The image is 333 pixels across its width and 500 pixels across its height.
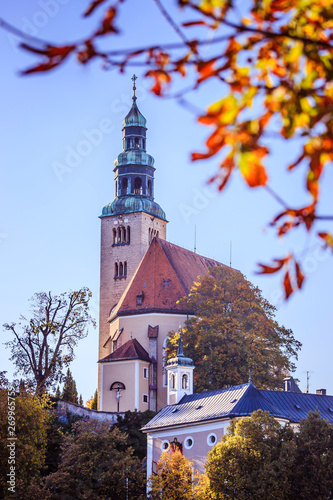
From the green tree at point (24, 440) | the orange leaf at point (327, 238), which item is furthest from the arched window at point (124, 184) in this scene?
the orange leaf at point (327, 238)

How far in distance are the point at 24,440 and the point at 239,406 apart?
11.4 metres

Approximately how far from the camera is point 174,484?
39469mm

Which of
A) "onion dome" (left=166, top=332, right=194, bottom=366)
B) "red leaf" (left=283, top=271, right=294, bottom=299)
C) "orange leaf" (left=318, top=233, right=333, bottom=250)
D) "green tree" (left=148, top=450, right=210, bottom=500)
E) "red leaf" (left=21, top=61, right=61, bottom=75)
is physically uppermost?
"onion dome" (left=166, top=332, right=194, bottom=366)

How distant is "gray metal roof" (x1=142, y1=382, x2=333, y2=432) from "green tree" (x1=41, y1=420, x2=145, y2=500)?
468 centimetres

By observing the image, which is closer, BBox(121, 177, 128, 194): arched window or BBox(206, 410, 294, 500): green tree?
BBox(206, 410, 294, 500): green tree

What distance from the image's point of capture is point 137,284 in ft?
221

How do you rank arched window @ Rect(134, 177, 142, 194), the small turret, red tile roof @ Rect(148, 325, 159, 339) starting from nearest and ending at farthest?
1. the small turret
2. red tile roof @ Rect(148, 325, 159, 339)
3. arched window @ Rect(134, 177, 142, 194)

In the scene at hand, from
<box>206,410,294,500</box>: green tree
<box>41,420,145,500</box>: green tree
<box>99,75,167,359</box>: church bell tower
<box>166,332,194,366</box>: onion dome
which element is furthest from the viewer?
<box>99,75,167,359</box>: church bell tower

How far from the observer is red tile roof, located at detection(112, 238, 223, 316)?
211 ft

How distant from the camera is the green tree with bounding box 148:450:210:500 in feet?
126

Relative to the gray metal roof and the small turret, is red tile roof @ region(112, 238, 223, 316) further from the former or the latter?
the gray metal roof

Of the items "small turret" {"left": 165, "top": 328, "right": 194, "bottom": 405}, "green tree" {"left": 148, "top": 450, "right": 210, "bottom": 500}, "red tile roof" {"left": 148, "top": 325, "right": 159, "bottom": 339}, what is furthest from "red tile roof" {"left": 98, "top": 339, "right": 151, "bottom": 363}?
"green tree" {"left": 148, "top": 450, "right": 210, "bottom": 500}

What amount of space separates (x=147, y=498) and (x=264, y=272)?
3509cm

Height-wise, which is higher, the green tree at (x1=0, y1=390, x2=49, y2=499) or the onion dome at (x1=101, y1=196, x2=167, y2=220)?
the onion dome at (x1=101, y1=196, x2=167, y2=220)
